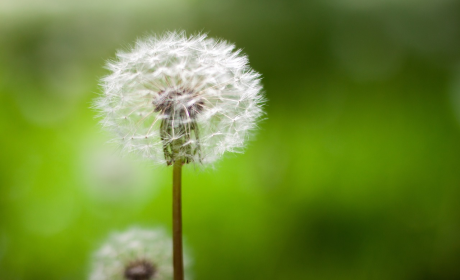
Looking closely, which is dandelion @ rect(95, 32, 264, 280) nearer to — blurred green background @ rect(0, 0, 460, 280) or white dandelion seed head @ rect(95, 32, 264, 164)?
white dandelion seed head @ rect(95, 32, 264, 164)

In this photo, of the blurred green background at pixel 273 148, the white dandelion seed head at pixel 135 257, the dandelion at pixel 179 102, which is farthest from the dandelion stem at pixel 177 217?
the blurred green background at pixel 273 148

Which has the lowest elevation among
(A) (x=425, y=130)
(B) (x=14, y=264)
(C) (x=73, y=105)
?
(B) (x=14, y=264)

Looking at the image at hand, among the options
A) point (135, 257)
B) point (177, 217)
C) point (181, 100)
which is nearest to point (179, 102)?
point (181, 100)

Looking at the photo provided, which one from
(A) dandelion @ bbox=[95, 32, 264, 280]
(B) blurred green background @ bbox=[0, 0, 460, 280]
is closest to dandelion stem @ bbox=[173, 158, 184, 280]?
(A) dandelion @ bbox=[95, 32, 264, 280]

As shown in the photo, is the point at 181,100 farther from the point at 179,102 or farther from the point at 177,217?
the point at 177,217

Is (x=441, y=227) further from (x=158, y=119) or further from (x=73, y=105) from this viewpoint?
(x=73, y=105)

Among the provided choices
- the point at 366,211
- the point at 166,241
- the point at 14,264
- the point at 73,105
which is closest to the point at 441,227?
the point at 366,211

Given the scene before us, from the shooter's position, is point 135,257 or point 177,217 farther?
point 135,257

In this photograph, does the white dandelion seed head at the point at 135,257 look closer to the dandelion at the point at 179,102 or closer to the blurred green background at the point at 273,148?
the blurred green background at the point at 273,148

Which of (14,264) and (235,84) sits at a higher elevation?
(235,84)
